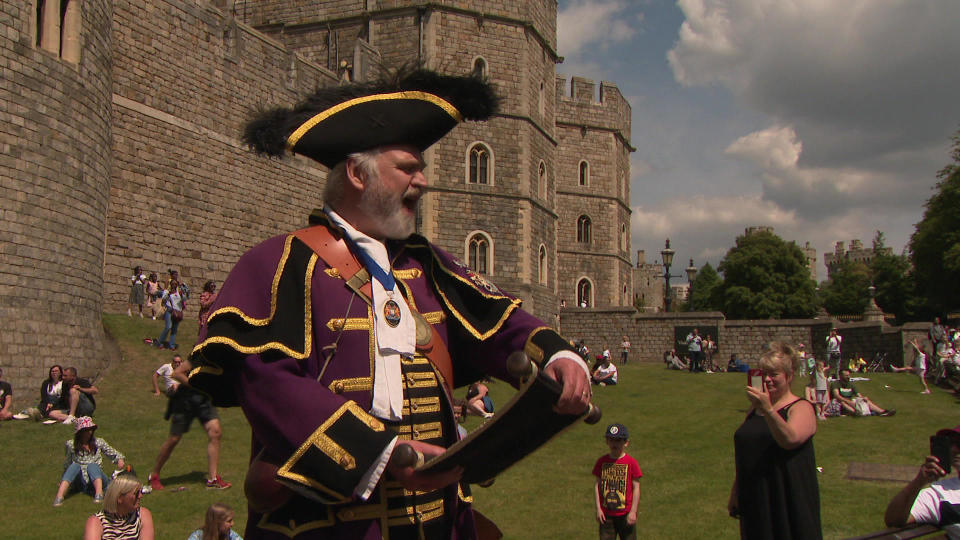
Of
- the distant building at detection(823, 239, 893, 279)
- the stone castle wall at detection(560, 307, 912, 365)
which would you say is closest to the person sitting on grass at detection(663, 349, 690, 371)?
the stone castle wall at detection(560, 307, 912, 365)

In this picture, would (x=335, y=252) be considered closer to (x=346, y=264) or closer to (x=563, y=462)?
(x=346, y=264)

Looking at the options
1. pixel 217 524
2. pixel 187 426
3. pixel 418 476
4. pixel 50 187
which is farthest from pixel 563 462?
pixel 50 187

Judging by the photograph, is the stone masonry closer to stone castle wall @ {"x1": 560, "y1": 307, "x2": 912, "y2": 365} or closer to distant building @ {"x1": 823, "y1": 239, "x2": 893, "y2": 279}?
stone castle wall @ {"x1": 560, "y1": 307, "x2": 912, "y2": 365}

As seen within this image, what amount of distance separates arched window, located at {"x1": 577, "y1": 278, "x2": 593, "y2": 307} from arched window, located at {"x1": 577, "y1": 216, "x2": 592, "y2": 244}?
2.26 meters

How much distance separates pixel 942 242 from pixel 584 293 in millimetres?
17738

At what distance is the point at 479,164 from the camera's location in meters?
31.8

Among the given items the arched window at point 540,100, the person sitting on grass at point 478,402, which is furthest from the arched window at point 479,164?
the person sitting on grass at point 478,402

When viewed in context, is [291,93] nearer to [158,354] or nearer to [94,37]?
[94,37]

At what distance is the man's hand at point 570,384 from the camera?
2.35 m

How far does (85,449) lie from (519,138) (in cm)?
2482

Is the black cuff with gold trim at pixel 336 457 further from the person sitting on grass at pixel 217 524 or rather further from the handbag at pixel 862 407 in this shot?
the handbag at pixel 862 407

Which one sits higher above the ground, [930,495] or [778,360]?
[778,360]

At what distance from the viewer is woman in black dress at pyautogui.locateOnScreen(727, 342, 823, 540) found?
473 cm


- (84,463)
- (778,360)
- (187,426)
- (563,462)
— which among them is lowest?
(563,462)
